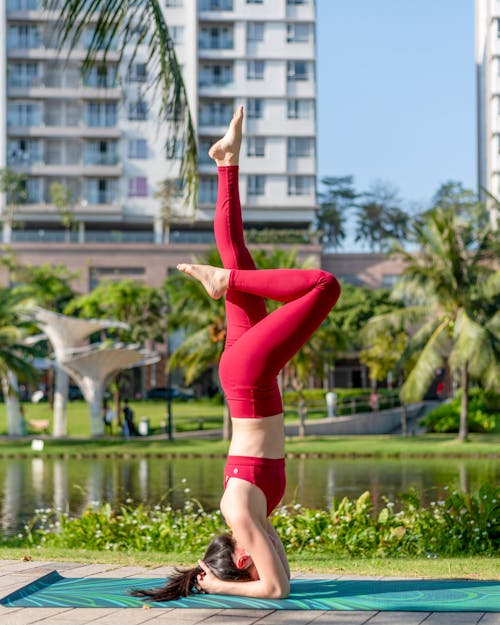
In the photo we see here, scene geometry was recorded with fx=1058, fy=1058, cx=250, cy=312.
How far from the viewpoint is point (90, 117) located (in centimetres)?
7488

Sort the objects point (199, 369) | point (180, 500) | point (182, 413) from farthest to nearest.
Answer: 1. point (182, 413)
2. point (199, 369)
3. point (180, 500)

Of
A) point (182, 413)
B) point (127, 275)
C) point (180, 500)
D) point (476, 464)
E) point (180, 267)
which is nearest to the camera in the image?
point (180, 267)

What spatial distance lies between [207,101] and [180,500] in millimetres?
58274

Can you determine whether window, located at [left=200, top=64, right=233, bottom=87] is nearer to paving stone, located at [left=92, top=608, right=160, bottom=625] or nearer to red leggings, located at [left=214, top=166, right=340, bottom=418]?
red leggings, located at [left=214, top=166, right=340, bottom=418]

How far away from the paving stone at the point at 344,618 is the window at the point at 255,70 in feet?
238

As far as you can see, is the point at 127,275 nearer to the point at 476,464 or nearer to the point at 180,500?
the point at 476,464

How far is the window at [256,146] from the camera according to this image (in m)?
76.4

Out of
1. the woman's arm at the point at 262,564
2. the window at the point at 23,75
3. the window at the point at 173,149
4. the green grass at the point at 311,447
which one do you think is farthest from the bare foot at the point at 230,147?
the window at the point at 23,75

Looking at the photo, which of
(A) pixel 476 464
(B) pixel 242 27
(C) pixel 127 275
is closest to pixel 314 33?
(B) pixel 242 27

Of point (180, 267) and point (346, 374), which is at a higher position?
point (180, 267)

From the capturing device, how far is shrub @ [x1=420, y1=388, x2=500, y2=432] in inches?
1578

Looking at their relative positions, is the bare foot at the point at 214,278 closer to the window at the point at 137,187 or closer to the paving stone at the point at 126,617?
the paving stone at the point at 126,617

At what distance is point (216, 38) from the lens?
7631 centimetres

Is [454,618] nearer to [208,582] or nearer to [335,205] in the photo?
[208,582]
